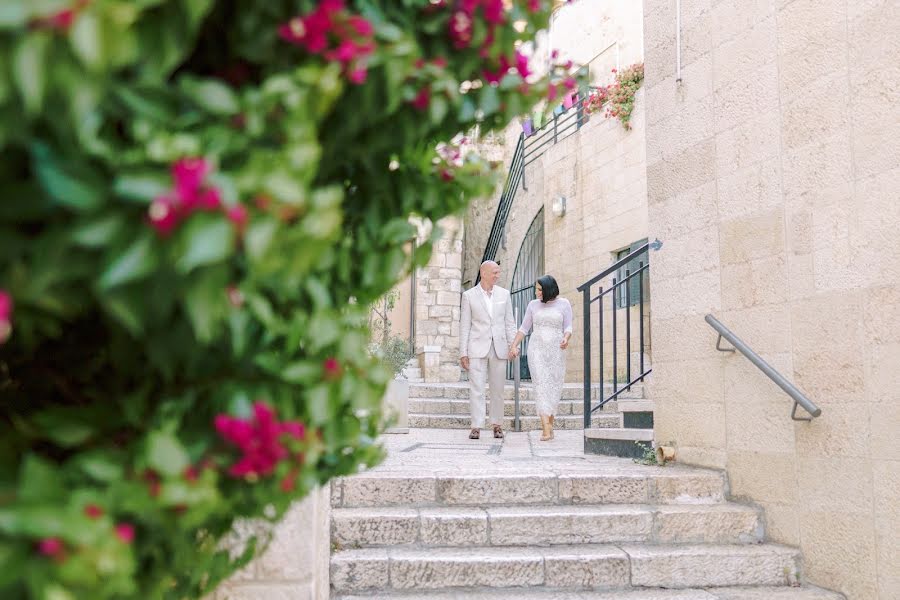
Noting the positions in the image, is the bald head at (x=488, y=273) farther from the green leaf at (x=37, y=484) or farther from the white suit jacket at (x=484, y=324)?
the green leaf at (x=37, y=484)

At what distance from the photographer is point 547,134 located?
13.1m

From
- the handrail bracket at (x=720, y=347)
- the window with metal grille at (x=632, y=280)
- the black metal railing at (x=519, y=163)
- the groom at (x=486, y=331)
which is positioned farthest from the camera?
the black metal railing at (x=519, y=163)

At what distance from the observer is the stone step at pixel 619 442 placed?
204 inches

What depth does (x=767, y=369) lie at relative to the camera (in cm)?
388

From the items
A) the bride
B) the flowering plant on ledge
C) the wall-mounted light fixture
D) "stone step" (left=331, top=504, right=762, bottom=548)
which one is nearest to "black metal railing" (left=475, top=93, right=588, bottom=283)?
the wall-mounted light fixture

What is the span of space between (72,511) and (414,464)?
418cm

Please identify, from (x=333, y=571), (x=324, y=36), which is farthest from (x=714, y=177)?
(x=324, y=36)

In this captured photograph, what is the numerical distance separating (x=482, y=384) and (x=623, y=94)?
5.22m

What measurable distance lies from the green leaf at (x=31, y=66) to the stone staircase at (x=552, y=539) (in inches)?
121

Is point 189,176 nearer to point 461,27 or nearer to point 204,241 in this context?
point 204,241

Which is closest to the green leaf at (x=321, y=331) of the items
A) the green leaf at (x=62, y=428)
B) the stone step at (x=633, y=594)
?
the green leaf at (x=62, y=428)

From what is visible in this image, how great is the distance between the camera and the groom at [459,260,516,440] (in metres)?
6.98

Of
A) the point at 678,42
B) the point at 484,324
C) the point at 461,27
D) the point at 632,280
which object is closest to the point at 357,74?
the point at 461,27

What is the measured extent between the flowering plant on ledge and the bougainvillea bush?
31.3 feet
